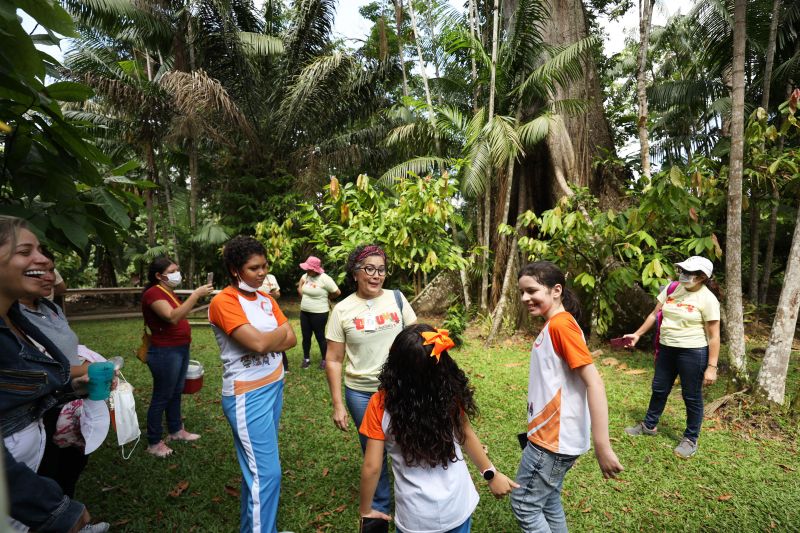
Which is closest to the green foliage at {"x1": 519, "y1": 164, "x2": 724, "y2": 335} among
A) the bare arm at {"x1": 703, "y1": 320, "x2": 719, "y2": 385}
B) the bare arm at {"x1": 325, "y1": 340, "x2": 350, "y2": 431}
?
the bare arm at {"x1": 703, "y1": 320, "x2": 719, "y2": 385}

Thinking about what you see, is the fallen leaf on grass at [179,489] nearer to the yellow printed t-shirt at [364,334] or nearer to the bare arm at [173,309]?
the bare arm at [173,309]

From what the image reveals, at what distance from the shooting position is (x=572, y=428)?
82.4 inches

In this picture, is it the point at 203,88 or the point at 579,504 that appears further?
the point at 203,88

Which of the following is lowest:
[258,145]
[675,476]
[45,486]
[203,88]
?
[675,476]

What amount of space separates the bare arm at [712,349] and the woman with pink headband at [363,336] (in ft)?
8.89

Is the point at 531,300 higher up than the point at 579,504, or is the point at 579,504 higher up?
the point at 531,300

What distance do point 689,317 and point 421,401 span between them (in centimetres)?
300

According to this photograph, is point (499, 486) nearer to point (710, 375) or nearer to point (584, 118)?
point (710, 375)

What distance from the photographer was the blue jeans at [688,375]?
3688 mm

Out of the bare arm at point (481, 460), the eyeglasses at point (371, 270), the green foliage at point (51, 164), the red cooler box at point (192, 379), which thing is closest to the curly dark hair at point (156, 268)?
the red cooler box at point (192, 379)

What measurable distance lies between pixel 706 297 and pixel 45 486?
4.35m

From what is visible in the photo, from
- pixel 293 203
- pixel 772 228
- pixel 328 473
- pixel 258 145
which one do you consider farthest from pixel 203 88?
pixel 772 228

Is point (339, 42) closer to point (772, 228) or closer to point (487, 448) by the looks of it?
point (772, 228)

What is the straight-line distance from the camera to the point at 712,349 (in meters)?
3.64
